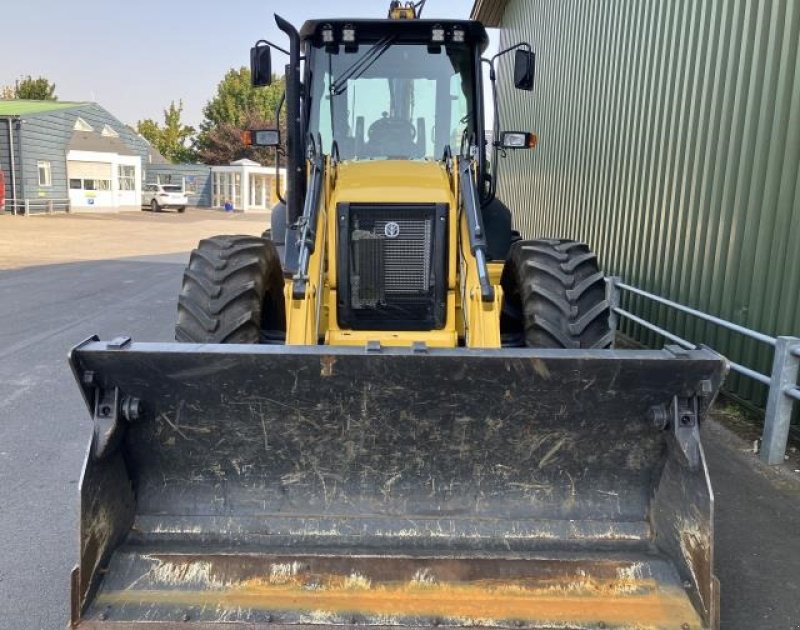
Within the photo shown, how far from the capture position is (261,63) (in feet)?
15.4

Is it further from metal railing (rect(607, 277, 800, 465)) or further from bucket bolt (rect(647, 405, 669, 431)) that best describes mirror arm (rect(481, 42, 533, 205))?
bucket bolt (rect(647, 405, 669, 431))

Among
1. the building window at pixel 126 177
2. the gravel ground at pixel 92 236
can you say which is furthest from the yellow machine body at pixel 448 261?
the building window at pixel 126 177

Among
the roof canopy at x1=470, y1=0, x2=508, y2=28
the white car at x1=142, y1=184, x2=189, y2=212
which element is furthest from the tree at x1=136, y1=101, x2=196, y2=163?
the roof canopy at x1=470, y1=0, x2=508, y2=28

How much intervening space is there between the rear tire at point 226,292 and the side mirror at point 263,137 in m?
0.79

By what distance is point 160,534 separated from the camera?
313 centimetres

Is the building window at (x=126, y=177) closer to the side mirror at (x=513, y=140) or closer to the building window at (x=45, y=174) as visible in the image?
the building window at (x=45, y=174)

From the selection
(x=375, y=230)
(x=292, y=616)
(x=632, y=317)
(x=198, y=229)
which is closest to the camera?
(x=292, y=616)

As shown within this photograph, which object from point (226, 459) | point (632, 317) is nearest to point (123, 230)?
point (632, 317)

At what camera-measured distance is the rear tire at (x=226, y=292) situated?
4074 millimetres

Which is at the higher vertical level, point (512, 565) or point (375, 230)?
point (375, 230)

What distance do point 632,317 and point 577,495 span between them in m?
5.03

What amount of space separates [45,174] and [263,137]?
33318 mm

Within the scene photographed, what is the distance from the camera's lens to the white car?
42.4m

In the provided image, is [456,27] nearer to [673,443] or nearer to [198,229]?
[673,443]
